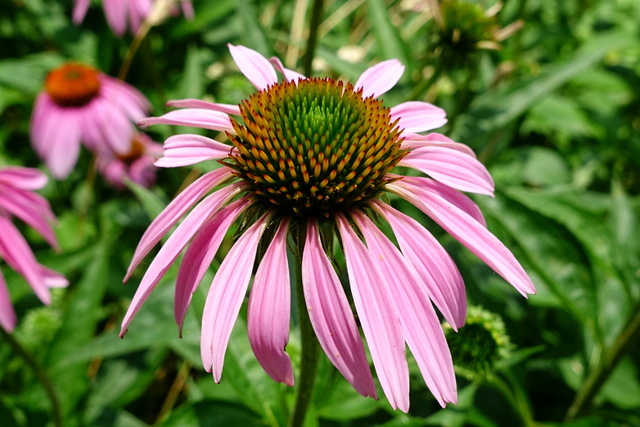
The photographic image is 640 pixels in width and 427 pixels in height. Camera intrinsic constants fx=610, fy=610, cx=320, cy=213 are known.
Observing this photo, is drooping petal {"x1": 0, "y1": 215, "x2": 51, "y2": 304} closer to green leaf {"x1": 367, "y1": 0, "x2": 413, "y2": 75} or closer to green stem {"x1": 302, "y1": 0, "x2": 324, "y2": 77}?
green stem {"x1": 302, "y1": 0, "x2": 324, "y2": 77}

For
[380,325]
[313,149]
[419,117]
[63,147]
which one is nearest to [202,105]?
[313,149]

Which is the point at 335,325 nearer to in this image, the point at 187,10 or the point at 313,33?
the point at 313,33

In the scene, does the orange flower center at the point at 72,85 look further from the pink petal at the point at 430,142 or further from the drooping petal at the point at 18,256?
the pink petal at the point at 430,142

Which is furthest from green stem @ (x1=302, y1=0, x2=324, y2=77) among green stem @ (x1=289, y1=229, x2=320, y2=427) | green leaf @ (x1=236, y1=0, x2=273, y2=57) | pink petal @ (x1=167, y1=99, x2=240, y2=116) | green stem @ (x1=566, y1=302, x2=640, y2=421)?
green stem @ (x1=566, y1=302, x2=640, y2=421)

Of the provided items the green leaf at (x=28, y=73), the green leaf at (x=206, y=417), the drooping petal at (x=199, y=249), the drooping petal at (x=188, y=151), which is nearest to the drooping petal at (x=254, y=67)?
the drooping petal at (x=188, y=151)

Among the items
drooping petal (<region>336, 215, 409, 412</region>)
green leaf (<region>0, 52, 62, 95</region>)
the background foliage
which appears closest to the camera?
drooping petal (<region>336, 215, 409, 412</region>)
